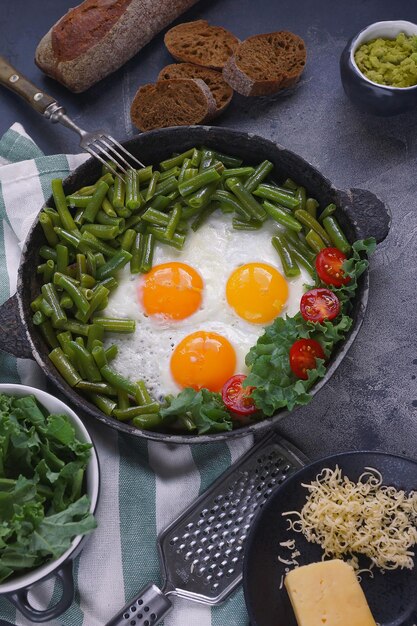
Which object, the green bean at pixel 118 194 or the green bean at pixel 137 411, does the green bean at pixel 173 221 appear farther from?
the green bean at pixel 137 411

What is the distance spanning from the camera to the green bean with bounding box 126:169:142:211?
389cm

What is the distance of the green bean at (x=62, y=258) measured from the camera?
3875 mm

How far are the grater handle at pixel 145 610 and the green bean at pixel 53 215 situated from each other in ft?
5.89

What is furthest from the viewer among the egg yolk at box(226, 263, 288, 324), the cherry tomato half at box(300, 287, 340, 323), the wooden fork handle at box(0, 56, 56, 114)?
the wooden fork handle at box(0, 56, 56, 114)

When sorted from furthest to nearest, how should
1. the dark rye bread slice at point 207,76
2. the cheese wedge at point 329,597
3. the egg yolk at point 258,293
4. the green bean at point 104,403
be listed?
1. the dark rye bread slice at point 207,76
2. the egg yolk at point 258,293
3. the green bean at point 104,403
4. the cheese wedge at point 329,597

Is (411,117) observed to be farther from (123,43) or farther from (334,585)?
(334,585)

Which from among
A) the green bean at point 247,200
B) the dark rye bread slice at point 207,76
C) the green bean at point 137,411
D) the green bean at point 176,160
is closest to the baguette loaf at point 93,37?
the dark rye bread slice at point 207,76

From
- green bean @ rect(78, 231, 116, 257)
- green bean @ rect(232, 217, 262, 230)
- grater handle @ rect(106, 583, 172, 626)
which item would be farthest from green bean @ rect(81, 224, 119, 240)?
grater handle @ rect(106, 583, 172, 626)

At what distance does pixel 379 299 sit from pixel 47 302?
5.53 ft

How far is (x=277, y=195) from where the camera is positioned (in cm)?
390

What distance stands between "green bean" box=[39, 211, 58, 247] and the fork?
0.40 metres

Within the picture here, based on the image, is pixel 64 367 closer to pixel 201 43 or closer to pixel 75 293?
pixel 75 293

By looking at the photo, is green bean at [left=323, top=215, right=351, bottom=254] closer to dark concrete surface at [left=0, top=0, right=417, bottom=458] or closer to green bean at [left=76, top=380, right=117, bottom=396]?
dark concrete surface at [left=0, top=0, right=417, bottom=458]

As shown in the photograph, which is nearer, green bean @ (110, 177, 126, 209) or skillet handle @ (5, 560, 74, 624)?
skillet handle @ (5, 560, 74, 624)
